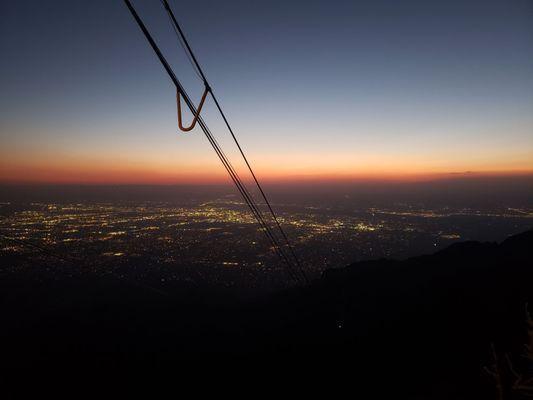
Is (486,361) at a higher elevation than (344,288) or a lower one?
higher

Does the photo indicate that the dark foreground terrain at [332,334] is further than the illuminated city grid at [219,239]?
No

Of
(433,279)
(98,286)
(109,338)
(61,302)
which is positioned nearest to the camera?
(433,279)

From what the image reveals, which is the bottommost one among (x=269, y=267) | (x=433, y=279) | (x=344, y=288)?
(x=269, y=267)

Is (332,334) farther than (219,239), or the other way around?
(219,239)

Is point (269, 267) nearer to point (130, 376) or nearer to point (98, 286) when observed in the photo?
point (98, 286)

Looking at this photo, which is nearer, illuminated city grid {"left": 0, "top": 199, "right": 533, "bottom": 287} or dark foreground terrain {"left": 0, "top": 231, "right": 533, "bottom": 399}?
dark foreground terrain {"left": 0, "top": 231, "right": 533, "bottom": 399}

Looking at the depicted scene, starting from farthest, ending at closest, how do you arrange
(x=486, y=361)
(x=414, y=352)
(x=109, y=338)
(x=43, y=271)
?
(x=43, y=271) < (x=109, y=338) < (x=414, y=352) < (x=486, y=361)

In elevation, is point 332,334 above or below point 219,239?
above

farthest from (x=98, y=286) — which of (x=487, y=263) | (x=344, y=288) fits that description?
(x=487, y=263)
